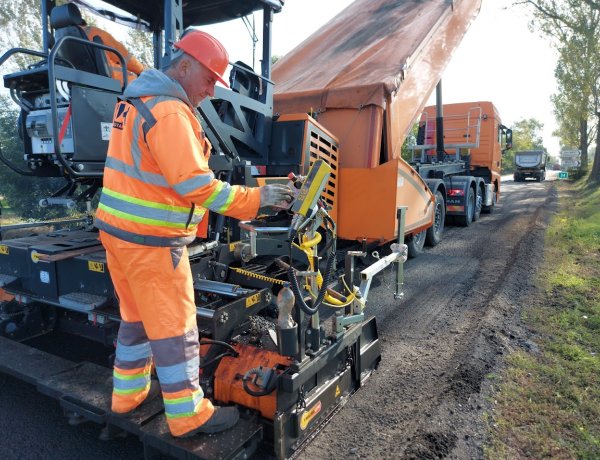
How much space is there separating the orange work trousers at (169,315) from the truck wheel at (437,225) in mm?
6238

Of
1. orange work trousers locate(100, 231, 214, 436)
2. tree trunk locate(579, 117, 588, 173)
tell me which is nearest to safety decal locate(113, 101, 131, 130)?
orange work trousers locate(100, 231, 214, 436)

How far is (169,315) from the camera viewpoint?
2139 millimetres

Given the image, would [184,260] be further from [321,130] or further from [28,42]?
[28,42]

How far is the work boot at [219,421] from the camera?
7.37 feet

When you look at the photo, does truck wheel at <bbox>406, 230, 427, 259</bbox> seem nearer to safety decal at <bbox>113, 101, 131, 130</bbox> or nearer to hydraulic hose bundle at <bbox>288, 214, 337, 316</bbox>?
hydraulic hose bundle at <bbox>288, 214, 337, 316</bbox>

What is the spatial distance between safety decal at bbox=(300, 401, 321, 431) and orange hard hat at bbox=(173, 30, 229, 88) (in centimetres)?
185

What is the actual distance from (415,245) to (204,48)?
17.9 feet

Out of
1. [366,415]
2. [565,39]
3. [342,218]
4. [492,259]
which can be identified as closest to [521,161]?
[565,39]

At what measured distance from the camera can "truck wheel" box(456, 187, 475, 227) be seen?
32.4 ft

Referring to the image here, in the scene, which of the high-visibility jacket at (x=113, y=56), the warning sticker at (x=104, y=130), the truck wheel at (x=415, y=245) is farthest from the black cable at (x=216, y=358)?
the truck wheel at (x=415, y=245)

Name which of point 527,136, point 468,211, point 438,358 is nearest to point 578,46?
point 468,211

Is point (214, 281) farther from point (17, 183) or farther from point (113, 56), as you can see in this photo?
point (17, 183)

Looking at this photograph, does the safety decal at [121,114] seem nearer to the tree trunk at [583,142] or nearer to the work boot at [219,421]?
the work boot at [219,421]

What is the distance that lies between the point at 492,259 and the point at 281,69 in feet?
13.9
